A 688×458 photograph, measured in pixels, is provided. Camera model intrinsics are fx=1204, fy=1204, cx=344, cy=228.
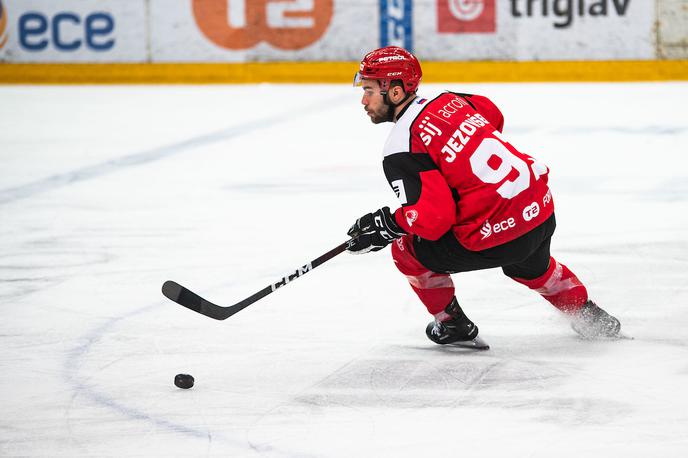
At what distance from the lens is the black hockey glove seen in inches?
118

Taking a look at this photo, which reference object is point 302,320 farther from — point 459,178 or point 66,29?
point 66,29

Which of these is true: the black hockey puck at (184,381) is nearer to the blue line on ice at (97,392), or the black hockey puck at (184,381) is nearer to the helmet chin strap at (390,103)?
the blue line on ice at (97,392)

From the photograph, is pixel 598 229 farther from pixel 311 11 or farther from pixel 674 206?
pixel 311 11

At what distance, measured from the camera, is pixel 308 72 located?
34.2 ft

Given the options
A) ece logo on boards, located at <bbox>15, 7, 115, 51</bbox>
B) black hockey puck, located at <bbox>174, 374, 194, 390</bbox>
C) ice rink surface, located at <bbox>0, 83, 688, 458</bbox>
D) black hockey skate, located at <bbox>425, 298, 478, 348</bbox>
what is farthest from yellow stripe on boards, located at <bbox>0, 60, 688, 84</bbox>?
black hockey puck, located at <bbox>174, 374, 194, 390</bbox>

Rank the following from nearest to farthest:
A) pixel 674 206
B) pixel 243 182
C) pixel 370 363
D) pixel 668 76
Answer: pixel 370 363 < pixel 674 206 < pixel 243 182 < pixel 668 76

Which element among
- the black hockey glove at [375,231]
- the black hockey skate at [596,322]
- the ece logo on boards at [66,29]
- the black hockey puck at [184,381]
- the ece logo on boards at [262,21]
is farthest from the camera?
the ece logo on boards at [66,29]

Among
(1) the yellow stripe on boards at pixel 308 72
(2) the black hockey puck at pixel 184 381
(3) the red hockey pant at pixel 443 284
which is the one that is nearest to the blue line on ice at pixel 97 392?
(2) the black hockey puck at pixel 184 381

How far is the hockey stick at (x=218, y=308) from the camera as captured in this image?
315 cm

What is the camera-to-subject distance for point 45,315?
3613 mm

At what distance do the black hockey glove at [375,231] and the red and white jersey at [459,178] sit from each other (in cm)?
4

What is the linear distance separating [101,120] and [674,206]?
15.3ft

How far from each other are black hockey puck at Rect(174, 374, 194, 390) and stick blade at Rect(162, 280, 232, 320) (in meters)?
0.32

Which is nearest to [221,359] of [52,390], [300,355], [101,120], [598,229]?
[300,355]
